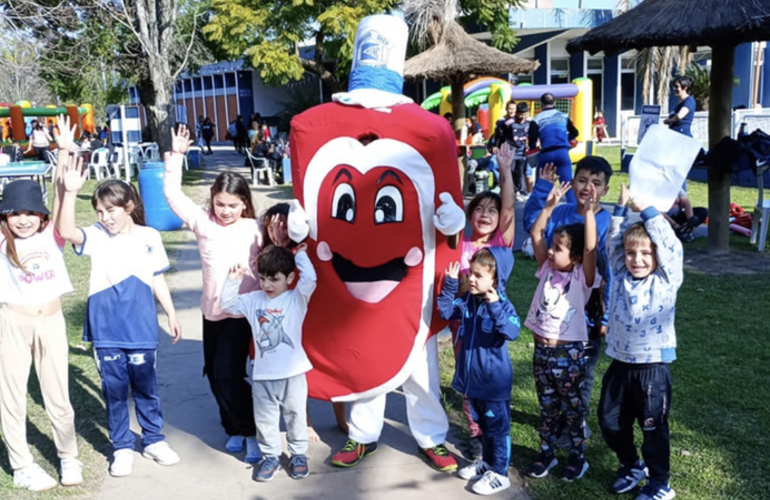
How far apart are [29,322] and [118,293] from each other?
1.44ft

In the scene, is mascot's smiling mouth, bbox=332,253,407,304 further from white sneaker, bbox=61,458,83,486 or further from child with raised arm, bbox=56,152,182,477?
white sneaker, bbox=61,458,83,486

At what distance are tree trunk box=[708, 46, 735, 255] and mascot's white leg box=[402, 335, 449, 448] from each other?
566 cm

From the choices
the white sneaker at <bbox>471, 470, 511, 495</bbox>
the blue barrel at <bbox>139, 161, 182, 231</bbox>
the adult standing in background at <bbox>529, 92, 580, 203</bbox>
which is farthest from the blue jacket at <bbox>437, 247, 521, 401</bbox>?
the blue barrel at <bbox>139, 161, 182, 231</bbox>

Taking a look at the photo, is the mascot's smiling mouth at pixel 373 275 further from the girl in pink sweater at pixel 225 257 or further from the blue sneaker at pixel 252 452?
the blue sneaker at pixel 252 452

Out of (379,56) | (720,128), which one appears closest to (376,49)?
(379,56)

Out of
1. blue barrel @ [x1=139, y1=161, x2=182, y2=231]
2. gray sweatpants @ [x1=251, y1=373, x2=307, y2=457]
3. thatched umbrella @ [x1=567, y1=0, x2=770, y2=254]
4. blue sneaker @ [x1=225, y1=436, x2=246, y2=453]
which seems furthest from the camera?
blue barrel @ [x1=139, y1=161, x2=182, y2=231]

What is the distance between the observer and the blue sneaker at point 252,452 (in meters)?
4.13

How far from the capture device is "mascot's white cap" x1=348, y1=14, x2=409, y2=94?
4.03 m

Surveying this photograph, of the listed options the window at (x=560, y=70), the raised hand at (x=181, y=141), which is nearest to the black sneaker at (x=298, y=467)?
the raised hand at (x=181, y=141)

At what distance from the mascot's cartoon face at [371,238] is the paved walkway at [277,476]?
17.1 inches

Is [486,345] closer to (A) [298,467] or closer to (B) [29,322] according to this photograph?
(A) [298,467]

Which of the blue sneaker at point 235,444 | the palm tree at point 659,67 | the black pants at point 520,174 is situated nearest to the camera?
the blue sneaker at point 235,444

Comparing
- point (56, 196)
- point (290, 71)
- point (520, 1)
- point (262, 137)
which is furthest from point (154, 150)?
point (56, 196)

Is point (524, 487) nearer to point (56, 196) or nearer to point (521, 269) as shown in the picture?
point (56, 196)
